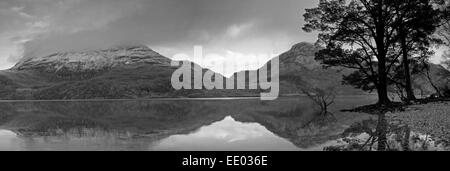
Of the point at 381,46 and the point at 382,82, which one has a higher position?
the point at 381,46

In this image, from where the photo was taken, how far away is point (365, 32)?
44812 millimetres

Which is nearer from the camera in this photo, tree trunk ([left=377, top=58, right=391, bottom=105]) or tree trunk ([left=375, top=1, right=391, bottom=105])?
tree trunk ([left=375, top=1, right=391, bottom=105])

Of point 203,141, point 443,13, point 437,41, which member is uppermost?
point 443,13

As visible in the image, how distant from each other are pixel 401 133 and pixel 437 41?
1254 inches

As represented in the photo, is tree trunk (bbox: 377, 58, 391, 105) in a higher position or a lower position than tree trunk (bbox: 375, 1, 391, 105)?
lower

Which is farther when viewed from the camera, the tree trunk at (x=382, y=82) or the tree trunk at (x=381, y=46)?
the tree trunk at (x=382, y=82)

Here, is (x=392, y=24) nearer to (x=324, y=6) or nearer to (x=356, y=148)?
(x=324, y=6)

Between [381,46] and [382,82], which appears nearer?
[381,46]

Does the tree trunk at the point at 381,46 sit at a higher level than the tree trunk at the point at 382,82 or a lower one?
higher

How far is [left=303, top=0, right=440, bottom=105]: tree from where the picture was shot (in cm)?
4300

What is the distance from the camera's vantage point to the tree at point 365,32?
4300 cm

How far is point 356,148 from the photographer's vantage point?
16.0 m

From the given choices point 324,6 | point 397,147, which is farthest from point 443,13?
point 397,147
